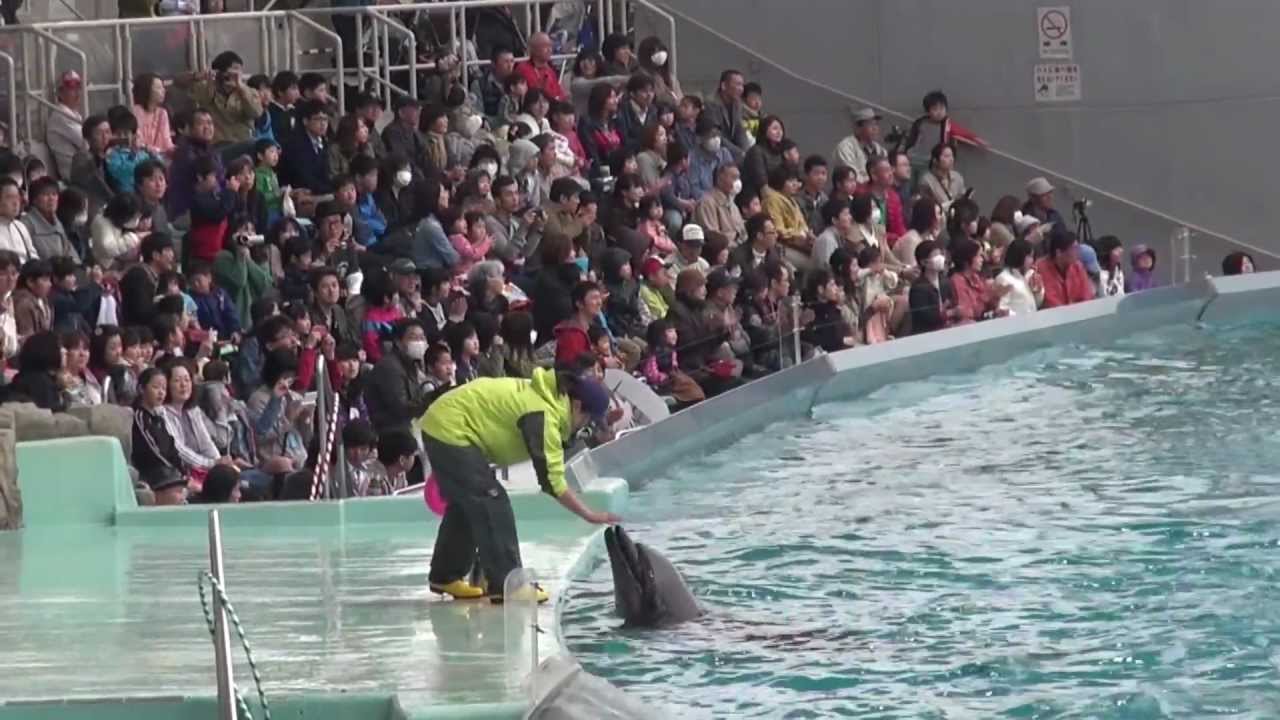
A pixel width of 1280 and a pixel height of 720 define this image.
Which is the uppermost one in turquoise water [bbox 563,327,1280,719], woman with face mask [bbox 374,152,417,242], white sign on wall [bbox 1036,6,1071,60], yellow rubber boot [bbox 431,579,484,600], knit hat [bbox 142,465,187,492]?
white sign on wall [bbox 1036,6,1071,60]

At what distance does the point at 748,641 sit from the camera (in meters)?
10.7

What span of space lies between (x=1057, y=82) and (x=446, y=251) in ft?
28.5

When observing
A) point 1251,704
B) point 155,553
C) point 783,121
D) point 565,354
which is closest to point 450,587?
point 155,553

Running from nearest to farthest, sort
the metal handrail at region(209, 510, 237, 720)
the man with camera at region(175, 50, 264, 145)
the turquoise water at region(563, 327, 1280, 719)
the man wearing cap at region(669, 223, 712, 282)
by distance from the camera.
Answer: the metal handrail at region(209, 510, 237, 720) → the turquoise water at region(563, 327, 1280, 719) → the man with camera at region(175, 50, 264, 145) → the man wearing cap at region(669, 223, 712, 282)

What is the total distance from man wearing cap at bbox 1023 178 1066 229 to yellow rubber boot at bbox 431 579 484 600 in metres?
12.2

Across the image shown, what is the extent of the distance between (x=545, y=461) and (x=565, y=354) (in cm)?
506

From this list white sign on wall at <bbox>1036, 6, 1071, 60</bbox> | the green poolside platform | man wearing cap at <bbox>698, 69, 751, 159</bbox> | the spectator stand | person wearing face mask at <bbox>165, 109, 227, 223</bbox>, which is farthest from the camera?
white sign on wall at <bbox>1036, 6, 1071, 60</bbox>

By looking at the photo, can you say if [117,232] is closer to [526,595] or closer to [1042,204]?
[526,595]

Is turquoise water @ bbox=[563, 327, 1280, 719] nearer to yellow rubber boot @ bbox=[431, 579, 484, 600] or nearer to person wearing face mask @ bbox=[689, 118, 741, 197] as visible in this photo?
yellow rubber boot @ bbox=[431, 579, 484, 600]

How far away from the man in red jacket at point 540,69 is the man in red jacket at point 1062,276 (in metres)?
3.98

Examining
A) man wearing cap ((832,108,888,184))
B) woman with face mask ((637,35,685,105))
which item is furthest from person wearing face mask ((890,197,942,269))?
woman with face mask ((637,35,685,105))

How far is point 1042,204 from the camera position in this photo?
2209 centimetres

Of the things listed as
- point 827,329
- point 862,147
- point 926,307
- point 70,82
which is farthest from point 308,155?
point 862,147

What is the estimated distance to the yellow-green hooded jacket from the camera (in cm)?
1048
